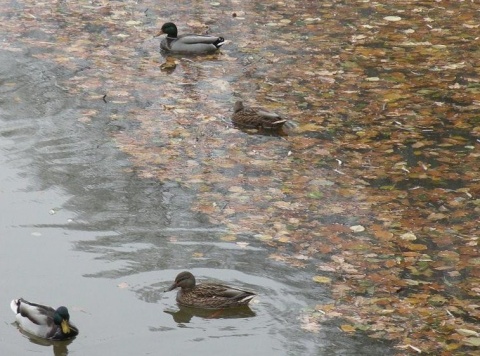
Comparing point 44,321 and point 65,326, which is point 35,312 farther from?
point 65,326

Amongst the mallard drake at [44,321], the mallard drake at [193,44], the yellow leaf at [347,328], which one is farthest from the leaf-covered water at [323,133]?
the mallard drake at [44,321]

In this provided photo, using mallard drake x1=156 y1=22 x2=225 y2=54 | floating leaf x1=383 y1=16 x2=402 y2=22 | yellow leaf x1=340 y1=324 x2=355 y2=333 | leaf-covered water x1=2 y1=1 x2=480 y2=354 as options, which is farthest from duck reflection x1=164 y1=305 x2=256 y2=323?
floating leaf x1=383 y1=16 x2=402 y2=22

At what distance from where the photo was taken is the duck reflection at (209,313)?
8.46 m

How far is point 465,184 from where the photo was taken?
10.6m

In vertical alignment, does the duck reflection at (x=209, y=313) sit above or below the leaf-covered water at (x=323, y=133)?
below

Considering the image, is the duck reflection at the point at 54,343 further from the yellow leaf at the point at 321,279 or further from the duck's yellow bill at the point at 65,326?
the yellow leaf at the point at 321,279

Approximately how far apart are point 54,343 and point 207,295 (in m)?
1.27

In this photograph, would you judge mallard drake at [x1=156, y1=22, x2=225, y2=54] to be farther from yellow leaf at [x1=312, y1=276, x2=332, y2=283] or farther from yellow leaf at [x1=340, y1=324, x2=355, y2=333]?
yellow leaf at [x1=340, y1=324, x2=355, y2=333]

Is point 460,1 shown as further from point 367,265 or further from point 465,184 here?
point 367,265

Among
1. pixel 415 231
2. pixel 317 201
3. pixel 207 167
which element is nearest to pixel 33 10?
pixel 207 167

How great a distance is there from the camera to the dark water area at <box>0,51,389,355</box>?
26.3 ft

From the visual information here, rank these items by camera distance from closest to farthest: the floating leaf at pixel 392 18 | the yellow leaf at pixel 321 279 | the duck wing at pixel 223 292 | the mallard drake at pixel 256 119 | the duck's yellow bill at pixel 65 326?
the duck's yellow bill at pixel 65 326, the duck wing at pixel 223 292, the yellow leaf at pixel 321 279, the mallard drake at pixel 256 119, the floating leaf at pixel 392 18

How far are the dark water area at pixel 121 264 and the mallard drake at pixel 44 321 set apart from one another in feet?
0.29

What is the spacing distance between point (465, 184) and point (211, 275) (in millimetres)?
3108
